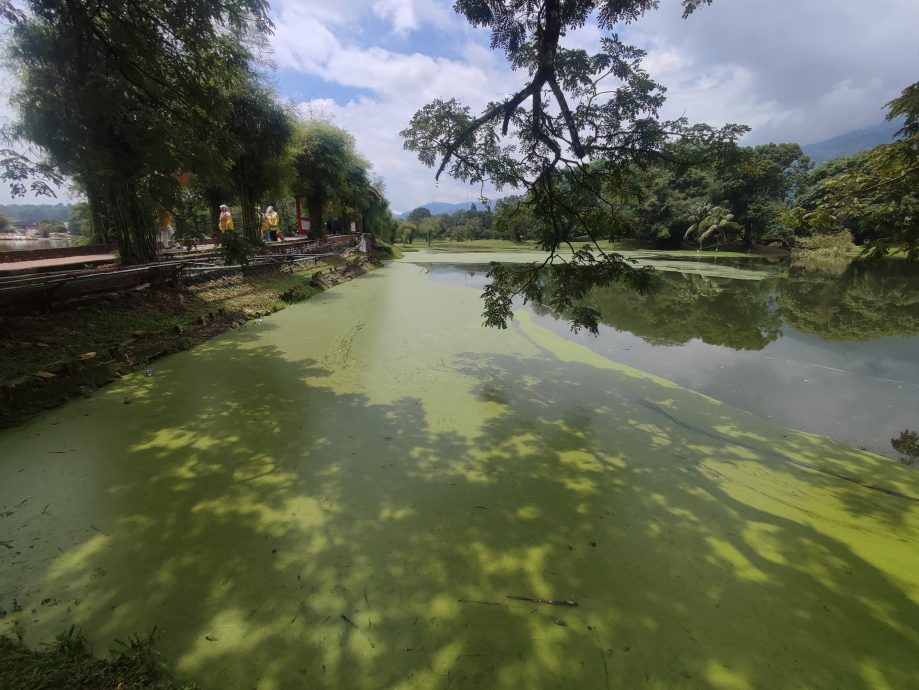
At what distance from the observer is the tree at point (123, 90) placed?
10.1 feet

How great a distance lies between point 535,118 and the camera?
11.8 ft

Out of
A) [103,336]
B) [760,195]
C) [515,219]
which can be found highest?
[760,195]

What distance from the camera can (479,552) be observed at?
1.76 meters

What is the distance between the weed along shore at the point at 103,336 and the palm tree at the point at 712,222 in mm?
25148

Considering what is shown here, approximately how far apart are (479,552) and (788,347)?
5506 mm

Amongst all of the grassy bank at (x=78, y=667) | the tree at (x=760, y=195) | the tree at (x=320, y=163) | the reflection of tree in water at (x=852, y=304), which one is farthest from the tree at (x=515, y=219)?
the tree at (x=760, y=195)

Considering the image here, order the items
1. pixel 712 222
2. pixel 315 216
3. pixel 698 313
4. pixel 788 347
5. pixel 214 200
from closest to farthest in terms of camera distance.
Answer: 1. pixel 788 347
2. pixel 698 313
3. pixel 214 200
4. pixel 315 216
5. pixel 712 222

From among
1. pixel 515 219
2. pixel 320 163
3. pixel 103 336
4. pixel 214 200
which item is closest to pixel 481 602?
pixel 515 219

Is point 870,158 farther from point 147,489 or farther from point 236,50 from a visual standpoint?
point 236,50

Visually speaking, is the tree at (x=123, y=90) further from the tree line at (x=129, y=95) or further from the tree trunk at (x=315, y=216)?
the tree trunk at (x=315, y=216)

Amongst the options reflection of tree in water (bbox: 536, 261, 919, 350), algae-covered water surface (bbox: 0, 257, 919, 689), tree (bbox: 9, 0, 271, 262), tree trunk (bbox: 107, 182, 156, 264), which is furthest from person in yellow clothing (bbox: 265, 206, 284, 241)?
algae-covered water surface (bbox: 0, 257, 919, 689)

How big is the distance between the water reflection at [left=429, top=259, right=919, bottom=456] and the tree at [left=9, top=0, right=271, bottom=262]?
4973mm

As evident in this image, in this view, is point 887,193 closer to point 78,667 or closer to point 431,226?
point 78,667

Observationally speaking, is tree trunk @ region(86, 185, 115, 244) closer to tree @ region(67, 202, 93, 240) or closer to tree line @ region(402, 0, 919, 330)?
tree @ region(67, 202, 93, 240)
